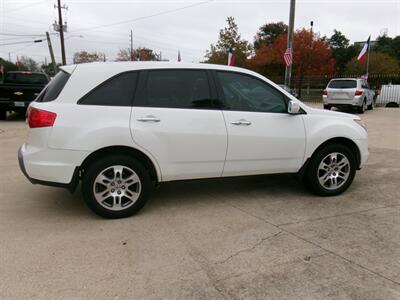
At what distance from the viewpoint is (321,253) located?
10.9 ft

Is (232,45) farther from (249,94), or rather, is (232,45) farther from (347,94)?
(249,94)

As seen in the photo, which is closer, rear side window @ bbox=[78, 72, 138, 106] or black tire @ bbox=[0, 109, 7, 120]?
rear side window @ bbox=[78, 72, 138, 106]

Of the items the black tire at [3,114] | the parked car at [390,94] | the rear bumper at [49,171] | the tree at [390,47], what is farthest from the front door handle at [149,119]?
the tree at [390,47]

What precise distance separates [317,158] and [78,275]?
10.8 ft

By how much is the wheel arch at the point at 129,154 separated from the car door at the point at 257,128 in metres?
0.89

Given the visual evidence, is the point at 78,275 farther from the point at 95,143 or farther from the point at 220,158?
the point at 220,158

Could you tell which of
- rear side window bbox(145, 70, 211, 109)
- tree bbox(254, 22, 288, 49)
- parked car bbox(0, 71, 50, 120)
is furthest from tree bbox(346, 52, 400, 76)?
rear side window bbox(145, 70, 211, 109)

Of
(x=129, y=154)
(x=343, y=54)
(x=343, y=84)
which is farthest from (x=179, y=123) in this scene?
(x=343, y=54)

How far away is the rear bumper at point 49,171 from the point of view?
150 inches

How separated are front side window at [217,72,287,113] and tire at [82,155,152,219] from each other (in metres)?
1.36

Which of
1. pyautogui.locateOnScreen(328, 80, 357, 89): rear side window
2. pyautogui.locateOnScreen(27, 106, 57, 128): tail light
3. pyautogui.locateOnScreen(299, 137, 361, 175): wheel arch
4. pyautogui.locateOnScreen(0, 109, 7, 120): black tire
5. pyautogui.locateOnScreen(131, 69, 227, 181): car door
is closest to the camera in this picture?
pyautogui.locateOnScreen(27, 106, 57, 128): tail light

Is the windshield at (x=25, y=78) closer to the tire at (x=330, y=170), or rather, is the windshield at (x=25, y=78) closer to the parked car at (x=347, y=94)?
the tire at (x=330, y=170)

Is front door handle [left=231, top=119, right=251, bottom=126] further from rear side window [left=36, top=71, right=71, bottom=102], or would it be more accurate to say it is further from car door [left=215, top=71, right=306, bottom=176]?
rear side window [left=36, top=71, right=71, bottom=102]

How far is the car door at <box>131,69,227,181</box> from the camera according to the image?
4.02 meters
